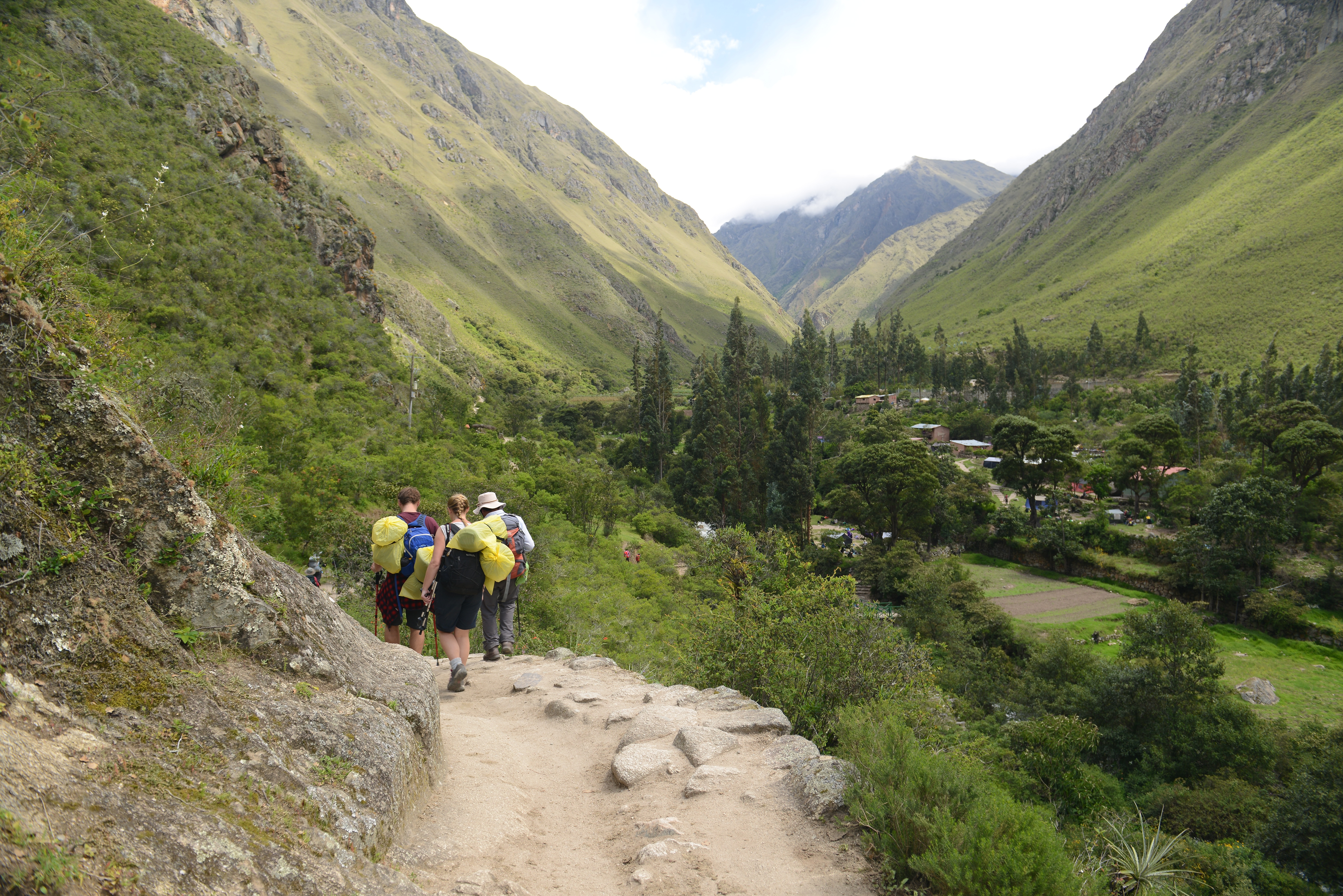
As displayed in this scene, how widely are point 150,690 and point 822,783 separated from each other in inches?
171

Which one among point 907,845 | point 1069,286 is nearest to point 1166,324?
point 1069,286

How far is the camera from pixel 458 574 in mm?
7172

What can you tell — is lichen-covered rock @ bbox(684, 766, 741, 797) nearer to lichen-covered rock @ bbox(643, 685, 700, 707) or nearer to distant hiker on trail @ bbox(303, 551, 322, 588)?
lichen-covered rock @ bbox(643, 685, 700, 707)

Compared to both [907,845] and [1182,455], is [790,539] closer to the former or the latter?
[907,845]

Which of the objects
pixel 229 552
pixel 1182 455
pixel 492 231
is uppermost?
pixel 492 231

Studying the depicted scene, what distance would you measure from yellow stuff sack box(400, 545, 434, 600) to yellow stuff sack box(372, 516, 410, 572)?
0.19m

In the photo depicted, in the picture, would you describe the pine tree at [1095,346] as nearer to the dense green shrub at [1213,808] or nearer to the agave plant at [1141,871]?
the dense green shrub at [1213,808]

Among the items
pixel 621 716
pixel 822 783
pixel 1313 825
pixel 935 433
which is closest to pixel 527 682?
pixel 621 716

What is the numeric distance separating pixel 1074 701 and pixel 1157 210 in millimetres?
153331

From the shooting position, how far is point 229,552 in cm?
398

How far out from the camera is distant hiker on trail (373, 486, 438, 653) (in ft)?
23.4

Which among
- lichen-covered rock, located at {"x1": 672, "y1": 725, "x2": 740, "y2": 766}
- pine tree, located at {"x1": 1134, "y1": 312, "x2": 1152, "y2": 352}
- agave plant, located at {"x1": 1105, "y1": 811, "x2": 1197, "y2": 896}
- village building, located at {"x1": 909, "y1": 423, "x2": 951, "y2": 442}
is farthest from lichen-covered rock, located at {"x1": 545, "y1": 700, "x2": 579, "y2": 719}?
pine tree, located at {"x1": 1134, "y1": 312, "x2": 1152, "y2": 352}

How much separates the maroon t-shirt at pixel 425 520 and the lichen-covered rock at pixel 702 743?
3.61 metres

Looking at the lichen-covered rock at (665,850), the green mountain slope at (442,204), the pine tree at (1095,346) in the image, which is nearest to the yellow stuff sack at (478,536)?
the lichen-covered rock at (665,850)
